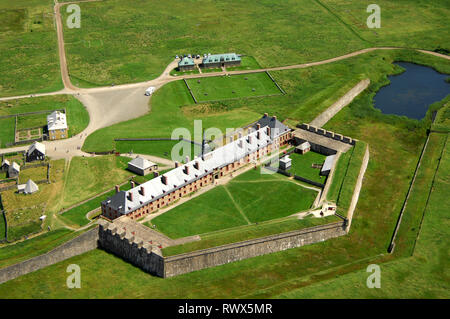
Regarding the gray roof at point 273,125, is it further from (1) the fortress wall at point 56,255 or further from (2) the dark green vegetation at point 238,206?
(1) the fortress wall at point 56,255

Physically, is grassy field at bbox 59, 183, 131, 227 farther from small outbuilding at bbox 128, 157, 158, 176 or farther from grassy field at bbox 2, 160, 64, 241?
small outbuilding at bbox 128, 157, 158, 176

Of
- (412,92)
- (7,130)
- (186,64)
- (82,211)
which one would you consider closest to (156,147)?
(82,211)

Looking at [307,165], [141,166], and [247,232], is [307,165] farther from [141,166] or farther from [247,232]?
[141,166]

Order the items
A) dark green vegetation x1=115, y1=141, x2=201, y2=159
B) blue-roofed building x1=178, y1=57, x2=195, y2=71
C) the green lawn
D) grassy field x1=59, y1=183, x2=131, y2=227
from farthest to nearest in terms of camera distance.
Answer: blue-roofed building x1=178, y1=57, x2=195, y2=71
the green lawn
dark green vegetation x1=115, y1=141, x2=201, y2=159
grassy field x1=59, y1=183, x2=131, y2=227

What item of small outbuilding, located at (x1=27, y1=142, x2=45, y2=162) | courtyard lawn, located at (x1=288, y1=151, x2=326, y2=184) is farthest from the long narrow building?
small outbuilding, located at (x1=27, y1=142, x2=45, y2=162)

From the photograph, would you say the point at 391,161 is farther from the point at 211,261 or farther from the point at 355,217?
the point at 211,261

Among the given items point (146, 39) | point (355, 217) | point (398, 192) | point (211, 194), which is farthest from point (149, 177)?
point (146, 39)
